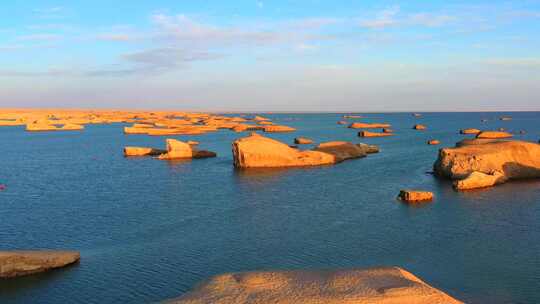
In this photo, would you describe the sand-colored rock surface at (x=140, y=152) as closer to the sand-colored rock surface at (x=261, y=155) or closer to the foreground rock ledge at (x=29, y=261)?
the sand-colored rock surface at (x=261, y=155)

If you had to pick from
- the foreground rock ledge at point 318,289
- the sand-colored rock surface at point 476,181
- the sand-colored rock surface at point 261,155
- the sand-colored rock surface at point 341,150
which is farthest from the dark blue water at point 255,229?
the sand-colored rock surface at point 341,150

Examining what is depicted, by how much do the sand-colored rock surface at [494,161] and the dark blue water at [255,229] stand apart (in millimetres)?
1871

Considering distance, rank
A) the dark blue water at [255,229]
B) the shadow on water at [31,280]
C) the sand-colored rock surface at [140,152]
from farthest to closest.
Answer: the sand-colored rock surface at [140,152] < the dark blue water at [255,229] < the shadow on water at [31,280]

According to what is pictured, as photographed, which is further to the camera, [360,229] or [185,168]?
[185,168]

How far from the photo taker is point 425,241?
2805 centimetres

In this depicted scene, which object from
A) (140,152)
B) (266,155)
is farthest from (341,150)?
(140,152)

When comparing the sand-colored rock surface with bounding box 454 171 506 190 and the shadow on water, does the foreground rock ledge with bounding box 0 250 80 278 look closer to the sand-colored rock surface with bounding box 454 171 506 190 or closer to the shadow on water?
the shadow on water

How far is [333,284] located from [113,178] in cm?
3889

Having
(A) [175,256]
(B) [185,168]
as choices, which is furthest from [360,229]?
(B) [185,168]

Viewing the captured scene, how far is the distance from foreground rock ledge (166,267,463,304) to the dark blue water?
2863 millimetres

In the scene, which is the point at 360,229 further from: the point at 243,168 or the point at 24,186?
the point at 24,186

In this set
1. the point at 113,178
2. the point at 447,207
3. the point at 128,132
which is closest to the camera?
the point at 447,207

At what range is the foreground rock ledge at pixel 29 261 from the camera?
22.2 metres

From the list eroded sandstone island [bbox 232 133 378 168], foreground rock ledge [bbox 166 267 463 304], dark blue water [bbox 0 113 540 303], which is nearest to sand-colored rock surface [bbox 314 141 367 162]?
eroded sandstone island [bbox 232 133 378 168]
